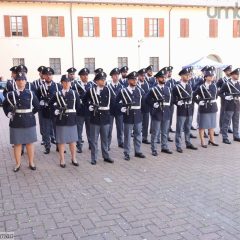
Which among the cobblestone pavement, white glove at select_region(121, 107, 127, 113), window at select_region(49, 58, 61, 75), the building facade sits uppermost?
the building facade

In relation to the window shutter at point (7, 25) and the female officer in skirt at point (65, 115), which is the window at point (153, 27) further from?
the female officer in skirt at point (65, 115)

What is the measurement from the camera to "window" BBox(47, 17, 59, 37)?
2869cm

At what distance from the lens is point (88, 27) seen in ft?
96.6

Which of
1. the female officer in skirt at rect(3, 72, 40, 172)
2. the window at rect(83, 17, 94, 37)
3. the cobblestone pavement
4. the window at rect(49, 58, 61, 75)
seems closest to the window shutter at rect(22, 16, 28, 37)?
the window at rect(49, 58, 61, 75)

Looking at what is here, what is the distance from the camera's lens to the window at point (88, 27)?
2939cm

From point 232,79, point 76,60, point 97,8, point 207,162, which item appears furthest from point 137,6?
point 207,162

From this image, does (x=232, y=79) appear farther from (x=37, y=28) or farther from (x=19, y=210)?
(x=37, y=28)

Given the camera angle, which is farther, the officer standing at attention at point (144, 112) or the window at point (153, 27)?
the window at point (153, 27)

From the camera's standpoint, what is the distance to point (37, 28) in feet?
93.1

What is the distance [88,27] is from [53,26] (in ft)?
9.17

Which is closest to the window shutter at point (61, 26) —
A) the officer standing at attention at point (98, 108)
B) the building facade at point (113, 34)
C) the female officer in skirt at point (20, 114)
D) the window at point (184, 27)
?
the building facade at point (113, 34)

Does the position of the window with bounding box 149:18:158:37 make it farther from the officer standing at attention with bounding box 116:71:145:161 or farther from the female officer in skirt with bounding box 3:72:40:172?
the female officer in skirt with bounding box 3:72:40:172

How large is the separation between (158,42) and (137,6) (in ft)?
11.4

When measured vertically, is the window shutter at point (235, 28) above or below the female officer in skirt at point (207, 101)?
above
